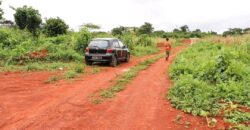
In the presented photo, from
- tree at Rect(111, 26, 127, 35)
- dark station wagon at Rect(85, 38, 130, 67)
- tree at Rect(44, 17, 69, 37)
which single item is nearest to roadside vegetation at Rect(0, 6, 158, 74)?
tree at Rect(44, 17, 69, 37)

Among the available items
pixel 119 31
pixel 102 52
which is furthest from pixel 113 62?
pixel 119 31

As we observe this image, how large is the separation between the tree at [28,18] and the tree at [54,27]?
3.27ft

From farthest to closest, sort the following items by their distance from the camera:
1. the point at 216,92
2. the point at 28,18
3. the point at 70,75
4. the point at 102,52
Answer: the point at 28,18, the point at 102,52, the point at 70,75, the point at 216,92

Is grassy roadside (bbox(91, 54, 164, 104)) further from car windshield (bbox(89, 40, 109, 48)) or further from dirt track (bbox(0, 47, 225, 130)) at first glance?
car windshield (bbox(89, 40, 109, 48))

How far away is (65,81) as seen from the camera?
14109mm

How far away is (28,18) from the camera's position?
2995 cm

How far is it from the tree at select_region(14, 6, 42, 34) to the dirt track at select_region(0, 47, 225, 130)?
16766 mm

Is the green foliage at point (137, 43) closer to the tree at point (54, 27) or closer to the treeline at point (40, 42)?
the treeline at point (40, 42)

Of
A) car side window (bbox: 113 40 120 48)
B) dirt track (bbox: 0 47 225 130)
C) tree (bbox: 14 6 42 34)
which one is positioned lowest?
dirt track (bbox: 0 47 225 130)

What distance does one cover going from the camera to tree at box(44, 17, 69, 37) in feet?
96.7

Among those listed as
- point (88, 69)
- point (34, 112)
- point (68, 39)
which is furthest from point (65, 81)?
point (68, 39)

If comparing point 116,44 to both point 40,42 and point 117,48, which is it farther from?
point 40,42

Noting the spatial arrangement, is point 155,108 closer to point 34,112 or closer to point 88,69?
point 34,112

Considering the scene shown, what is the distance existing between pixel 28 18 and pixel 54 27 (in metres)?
2.14
